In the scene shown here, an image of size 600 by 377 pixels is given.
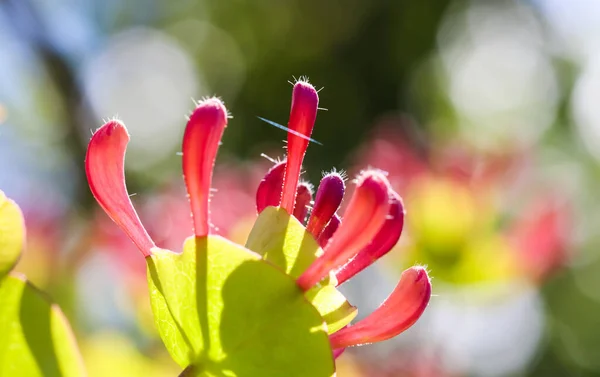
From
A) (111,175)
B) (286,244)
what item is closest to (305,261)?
(286,244)

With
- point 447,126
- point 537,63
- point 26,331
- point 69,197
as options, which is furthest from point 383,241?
point 537,63

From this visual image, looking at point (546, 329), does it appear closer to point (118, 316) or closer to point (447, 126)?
point (447, 126)

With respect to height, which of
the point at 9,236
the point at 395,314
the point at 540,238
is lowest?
the point at 540,238

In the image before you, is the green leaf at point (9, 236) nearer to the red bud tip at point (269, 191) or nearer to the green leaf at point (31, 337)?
the green leaf at point (31, 337)

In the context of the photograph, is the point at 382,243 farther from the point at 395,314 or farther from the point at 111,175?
the point at 111,175

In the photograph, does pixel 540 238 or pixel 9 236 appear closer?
pixel 9 236

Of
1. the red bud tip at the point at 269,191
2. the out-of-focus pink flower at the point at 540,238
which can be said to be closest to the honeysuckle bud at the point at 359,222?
the red bud tip at the point at 269,191

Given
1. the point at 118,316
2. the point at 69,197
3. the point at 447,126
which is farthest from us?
the point at 447,126
